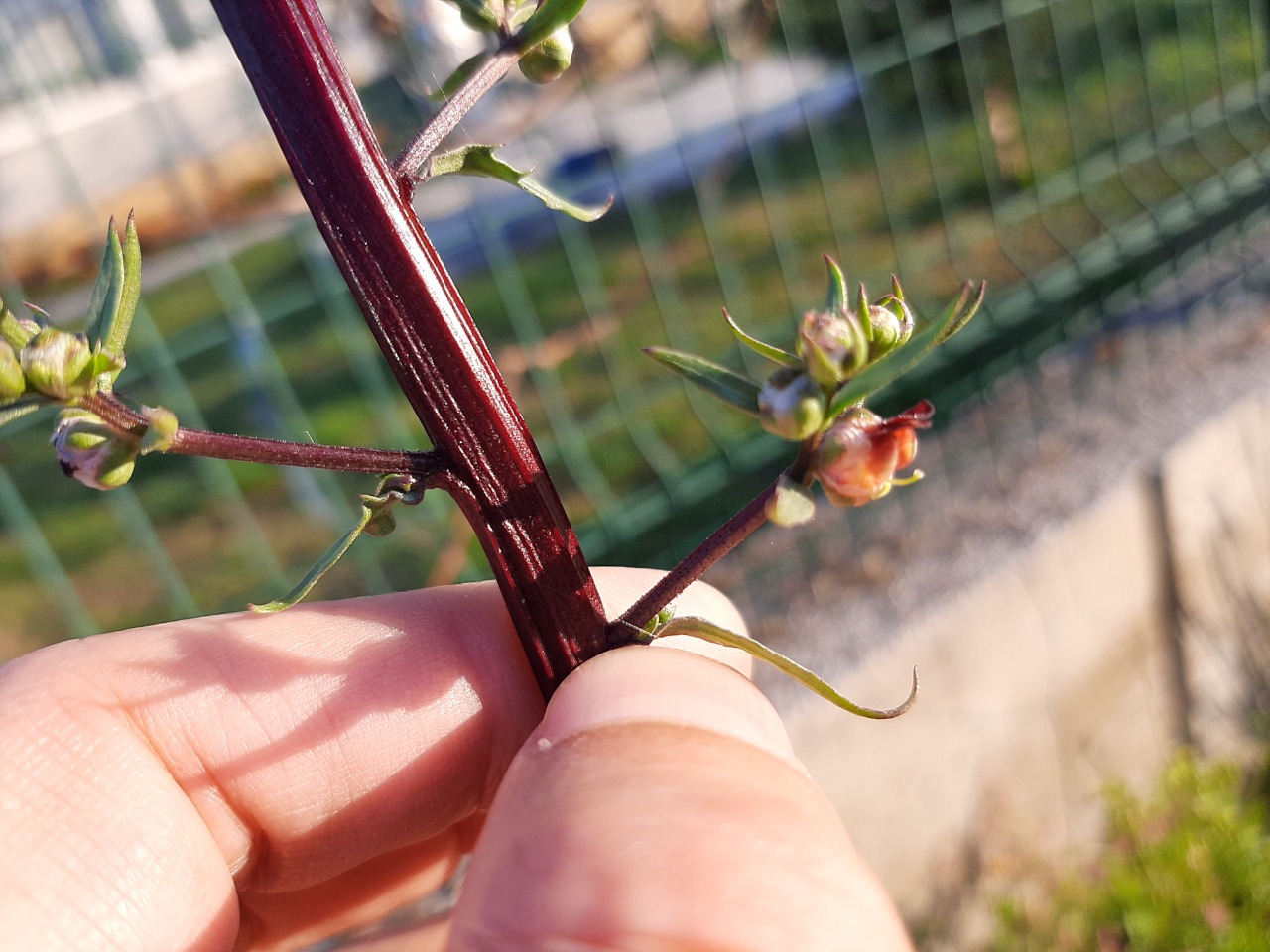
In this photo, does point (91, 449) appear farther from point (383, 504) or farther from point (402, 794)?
point (402, 794)

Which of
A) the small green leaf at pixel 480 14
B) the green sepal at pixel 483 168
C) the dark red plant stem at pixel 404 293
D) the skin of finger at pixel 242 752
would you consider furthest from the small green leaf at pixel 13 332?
the skin of finger at pixel 242 752

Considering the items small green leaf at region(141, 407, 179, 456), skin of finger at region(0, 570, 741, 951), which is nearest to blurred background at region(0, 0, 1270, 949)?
skin of finger at region(0, 570, 741, 951)

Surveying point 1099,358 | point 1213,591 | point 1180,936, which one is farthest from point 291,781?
point 1099,358

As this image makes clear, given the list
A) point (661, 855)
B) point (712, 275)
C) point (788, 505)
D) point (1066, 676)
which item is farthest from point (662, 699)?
point (712, 275)

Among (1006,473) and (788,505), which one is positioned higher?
(788,505)

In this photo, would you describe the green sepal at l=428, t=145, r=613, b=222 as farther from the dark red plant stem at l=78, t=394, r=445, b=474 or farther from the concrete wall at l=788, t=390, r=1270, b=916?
the concrete wall at l=788, t=390, r=1270, b=916

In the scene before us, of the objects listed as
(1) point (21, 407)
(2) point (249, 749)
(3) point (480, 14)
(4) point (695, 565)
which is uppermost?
(3) point (480, 14)

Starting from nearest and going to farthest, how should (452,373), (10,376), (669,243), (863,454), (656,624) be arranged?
1. (10,376)
2. (863,454)
3. (452,373)
4. (656,624)
5. (669,243)

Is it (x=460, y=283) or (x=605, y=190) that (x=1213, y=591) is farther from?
(x=460, y=283)
